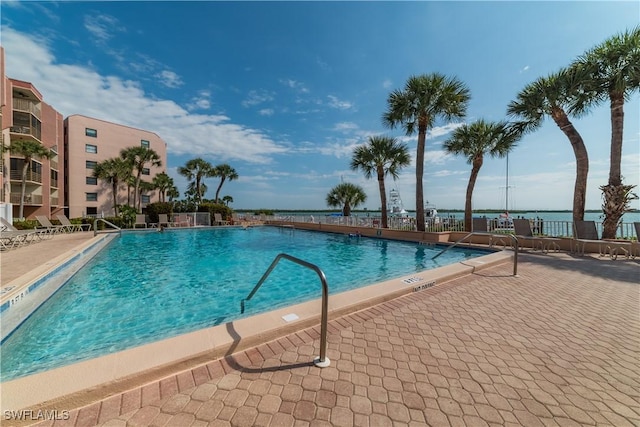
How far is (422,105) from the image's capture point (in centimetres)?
1228

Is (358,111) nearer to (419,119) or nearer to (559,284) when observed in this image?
(419,119)

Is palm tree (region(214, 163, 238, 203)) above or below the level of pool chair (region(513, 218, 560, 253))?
above

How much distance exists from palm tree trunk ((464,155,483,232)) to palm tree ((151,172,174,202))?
34.0 meters

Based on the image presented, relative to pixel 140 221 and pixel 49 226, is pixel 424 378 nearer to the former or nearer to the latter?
pixel 49 226

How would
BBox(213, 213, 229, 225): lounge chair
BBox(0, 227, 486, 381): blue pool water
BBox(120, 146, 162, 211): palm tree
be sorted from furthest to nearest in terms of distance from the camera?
BBox(120, 146, 162, 211): palm tree → BBox(213, 213, 229, 225): lounge chair → BBox(0, 227, 486, 381): blue pool water

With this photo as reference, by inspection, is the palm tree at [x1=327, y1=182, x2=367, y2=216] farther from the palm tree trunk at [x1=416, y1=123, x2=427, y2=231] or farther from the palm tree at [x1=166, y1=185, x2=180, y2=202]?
the palm tree at [x1=166, y1=185, x2=180, y2=202]

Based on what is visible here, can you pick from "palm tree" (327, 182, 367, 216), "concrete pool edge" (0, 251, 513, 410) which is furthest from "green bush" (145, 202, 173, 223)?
"concrete pool edge" (0, 251, 513, 410)

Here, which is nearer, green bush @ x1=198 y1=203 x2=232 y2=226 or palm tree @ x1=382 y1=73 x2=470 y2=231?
palm tree @ x1=382 y1=73 x2=470 y2=231

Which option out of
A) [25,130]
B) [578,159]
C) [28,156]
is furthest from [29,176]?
[578,159]

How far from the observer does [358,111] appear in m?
17.6

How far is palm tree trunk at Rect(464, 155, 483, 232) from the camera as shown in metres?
12.7

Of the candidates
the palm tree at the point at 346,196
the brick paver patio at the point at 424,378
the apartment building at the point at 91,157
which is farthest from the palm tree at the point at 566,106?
the apartment building at the point at 91,157

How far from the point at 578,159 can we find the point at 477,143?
392 centimetres

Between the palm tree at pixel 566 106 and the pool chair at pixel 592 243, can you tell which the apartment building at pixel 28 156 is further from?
the pool chair at pixel 592 243
